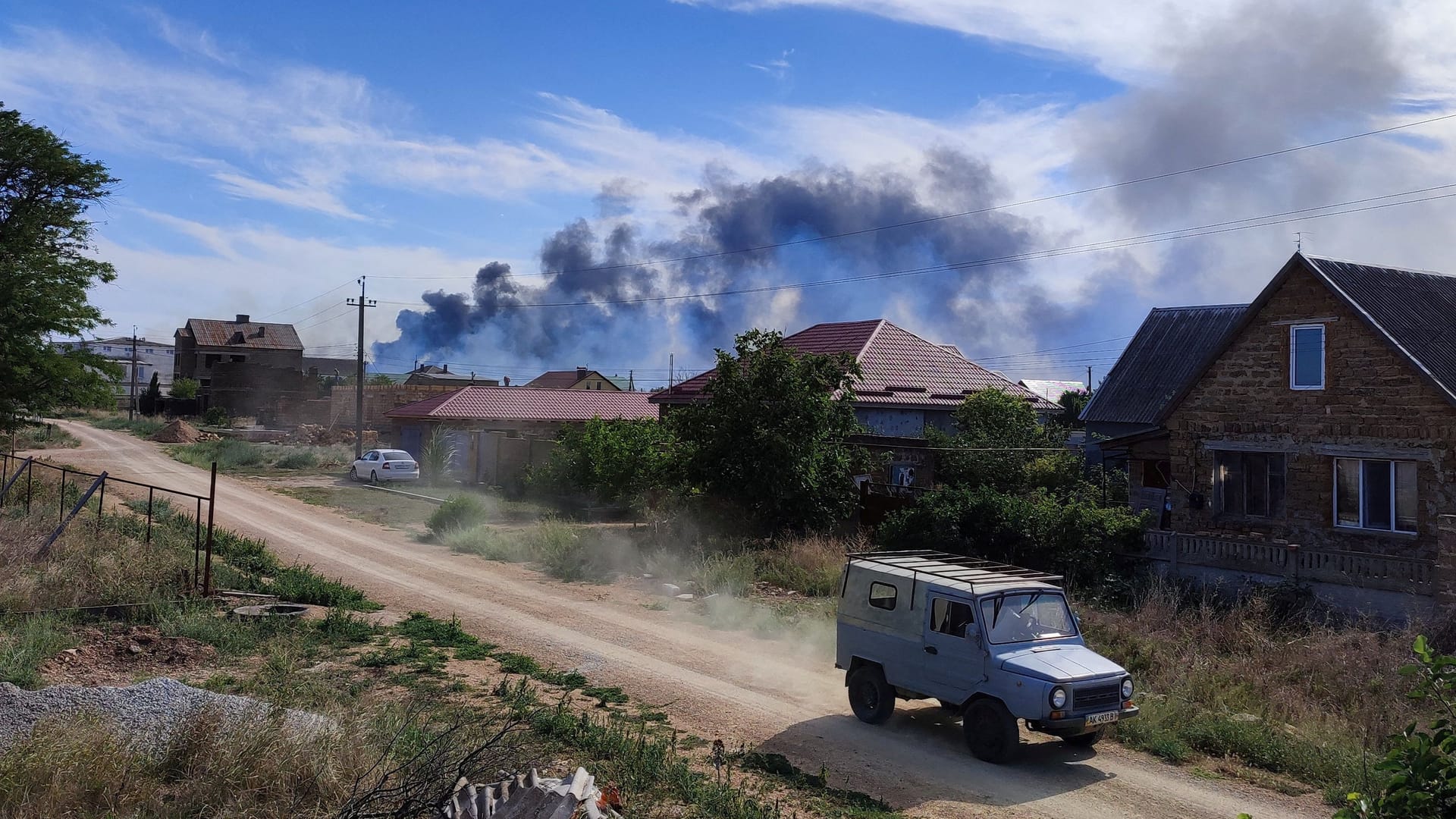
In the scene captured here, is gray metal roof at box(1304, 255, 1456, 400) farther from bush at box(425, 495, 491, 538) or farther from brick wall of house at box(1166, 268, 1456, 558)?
bush at box(425, 495, 491, 538)

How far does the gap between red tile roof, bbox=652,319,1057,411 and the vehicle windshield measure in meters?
20.5

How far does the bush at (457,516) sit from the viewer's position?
26.0m

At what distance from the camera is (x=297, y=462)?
4772 cm

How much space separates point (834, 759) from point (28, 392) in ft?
82.7

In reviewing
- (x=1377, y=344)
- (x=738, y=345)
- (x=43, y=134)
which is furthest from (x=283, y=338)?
(x=1377, y=344)

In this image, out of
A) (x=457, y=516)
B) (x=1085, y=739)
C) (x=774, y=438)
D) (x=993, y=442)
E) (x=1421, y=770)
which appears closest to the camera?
(x=1421, y=770)

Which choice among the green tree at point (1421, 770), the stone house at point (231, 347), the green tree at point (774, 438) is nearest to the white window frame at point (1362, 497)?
the green tree at point (774, 438)

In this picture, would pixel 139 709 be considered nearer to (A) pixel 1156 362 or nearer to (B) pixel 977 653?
(B) pixel 977 653

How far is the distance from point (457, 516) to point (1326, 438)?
21084 mm

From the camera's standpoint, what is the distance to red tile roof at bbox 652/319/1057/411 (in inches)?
1249

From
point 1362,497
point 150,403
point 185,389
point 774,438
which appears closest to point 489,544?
point 774,438

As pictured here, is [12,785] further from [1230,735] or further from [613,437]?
[613,437]

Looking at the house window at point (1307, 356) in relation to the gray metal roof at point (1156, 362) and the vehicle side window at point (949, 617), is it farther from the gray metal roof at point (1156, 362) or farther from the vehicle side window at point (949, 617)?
the vehicle side window at point (949, 617)

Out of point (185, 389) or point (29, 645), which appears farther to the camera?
point (185, 389)
